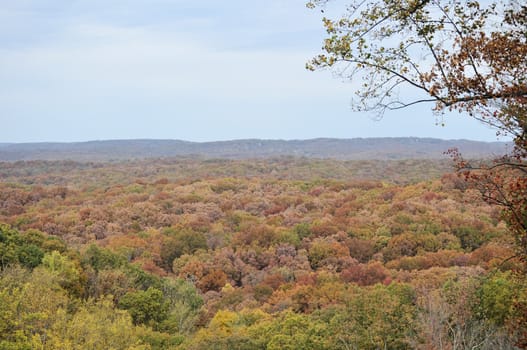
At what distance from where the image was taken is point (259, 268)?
43.0m

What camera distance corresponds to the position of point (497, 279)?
2078 cm

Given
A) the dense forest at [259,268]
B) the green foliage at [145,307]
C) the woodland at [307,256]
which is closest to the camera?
the woodland at [307,256]

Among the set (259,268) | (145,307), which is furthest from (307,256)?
(145,307)

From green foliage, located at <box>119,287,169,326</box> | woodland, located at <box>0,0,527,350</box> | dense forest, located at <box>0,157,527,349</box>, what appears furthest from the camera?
green foliage, located at <box>119,287,169,326</box>

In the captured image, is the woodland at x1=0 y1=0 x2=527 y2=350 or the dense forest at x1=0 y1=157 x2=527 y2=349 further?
the dense forest at x1=0 y1=157 x2=527 y2=349

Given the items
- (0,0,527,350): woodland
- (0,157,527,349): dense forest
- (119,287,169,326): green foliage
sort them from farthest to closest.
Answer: (119,287,169,326): green foliage < (0,157,527,349): dense forest < (0,0,527,350): woodland

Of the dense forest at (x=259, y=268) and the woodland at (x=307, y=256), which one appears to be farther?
the dense forest at (x=259, y=268)

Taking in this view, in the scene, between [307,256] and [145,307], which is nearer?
[145,307]

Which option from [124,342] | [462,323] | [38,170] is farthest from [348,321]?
[38,170]

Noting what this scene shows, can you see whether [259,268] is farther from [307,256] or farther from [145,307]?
[145,307]

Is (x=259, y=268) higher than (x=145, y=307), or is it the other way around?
(x=145, y=307)

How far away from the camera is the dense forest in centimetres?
1702

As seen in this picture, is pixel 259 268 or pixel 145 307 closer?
pixel 145 307

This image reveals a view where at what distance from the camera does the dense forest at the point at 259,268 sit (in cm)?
1702
